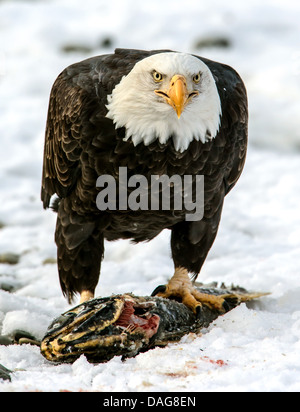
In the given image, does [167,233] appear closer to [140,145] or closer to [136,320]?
[140,145]

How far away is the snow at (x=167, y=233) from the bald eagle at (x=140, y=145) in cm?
47

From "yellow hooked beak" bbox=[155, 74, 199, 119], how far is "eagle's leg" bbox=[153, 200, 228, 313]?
3.52 feet

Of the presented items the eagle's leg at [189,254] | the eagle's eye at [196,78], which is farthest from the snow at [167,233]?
the eagle's eye at [196,78]

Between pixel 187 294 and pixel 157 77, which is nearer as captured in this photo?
pixel 157 77

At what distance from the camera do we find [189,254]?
5176 millimetres

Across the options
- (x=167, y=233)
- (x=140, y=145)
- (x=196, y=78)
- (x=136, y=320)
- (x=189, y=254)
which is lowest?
(x=136, y=320)

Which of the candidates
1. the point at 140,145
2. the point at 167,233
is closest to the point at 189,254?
the point at 140,145

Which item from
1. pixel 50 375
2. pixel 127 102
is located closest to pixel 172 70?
pixel 127 102

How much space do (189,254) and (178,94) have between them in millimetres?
1442

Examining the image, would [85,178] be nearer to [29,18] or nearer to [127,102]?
[127,102]

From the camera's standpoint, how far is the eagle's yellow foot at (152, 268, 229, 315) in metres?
4.72

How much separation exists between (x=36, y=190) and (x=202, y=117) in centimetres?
383

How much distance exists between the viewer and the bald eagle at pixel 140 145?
170 inches

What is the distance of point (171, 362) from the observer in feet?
12.3
